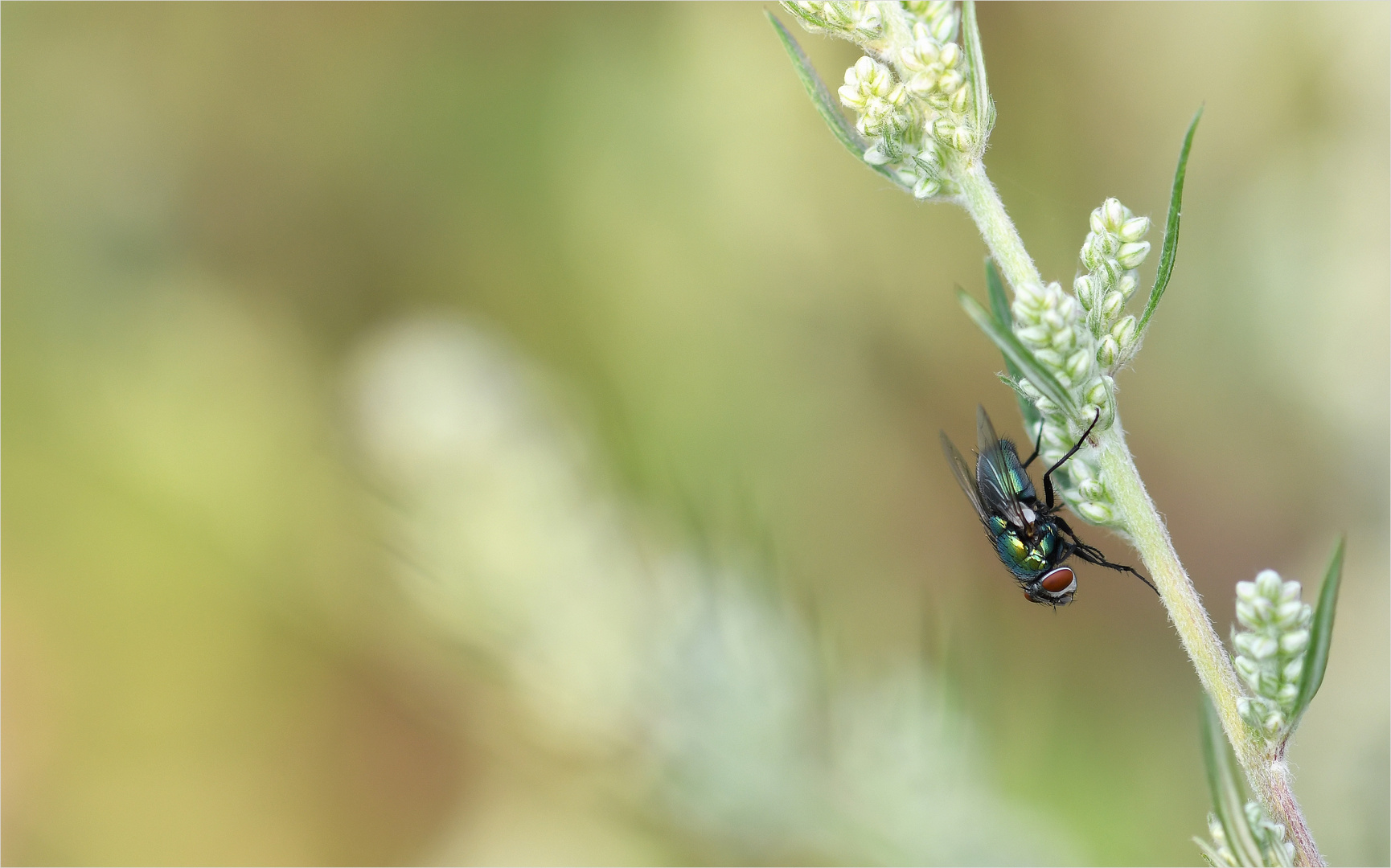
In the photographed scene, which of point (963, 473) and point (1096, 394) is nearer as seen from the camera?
point (1096, 394)

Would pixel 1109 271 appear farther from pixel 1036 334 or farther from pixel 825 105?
pixel 825 105

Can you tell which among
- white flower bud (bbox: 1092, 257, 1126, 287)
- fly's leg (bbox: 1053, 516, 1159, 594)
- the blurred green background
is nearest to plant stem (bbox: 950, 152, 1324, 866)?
white flower bud (bbox: 1092, 257, 1126, 287)

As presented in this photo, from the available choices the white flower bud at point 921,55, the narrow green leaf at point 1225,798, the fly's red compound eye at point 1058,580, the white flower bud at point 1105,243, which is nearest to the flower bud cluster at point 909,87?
the white flower bud at point 921,55

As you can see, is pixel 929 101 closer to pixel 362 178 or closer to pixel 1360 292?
pixel 1360 292

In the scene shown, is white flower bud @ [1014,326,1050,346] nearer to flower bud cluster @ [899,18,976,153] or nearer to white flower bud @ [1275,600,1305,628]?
flower bud cluster @ [899,18,976,153]

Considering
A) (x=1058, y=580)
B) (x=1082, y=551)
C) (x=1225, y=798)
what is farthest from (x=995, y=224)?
(x=1082, y=551)

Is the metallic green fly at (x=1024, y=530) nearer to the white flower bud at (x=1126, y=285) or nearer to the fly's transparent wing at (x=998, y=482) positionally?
the fly's transparent wing at (x=998, y=482)
